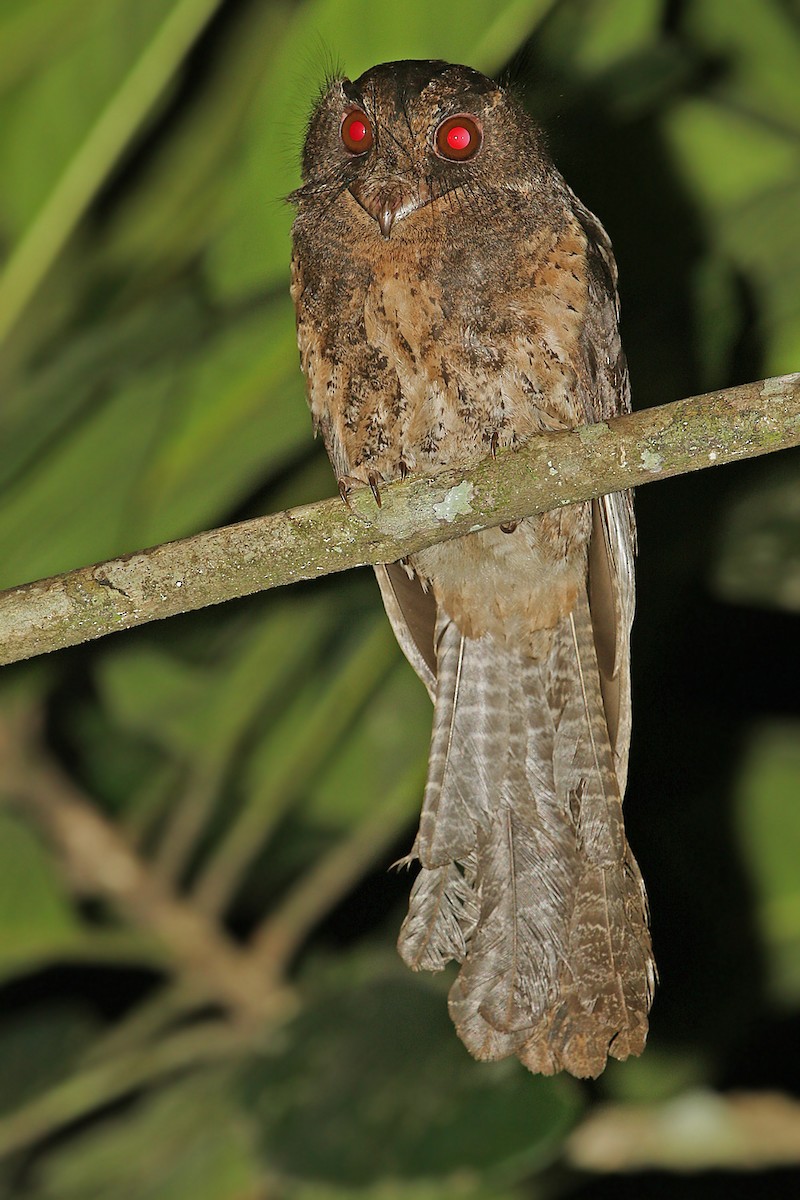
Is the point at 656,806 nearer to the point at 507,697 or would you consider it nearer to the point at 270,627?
the point at 507,697

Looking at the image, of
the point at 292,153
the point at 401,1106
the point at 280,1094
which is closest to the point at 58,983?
the point at 280,1094

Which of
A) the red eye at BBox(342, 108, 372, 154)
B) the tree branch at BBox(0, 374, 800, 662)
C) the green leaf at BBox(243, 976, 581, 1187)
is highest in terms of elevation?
the red eye at BBox(342, 108, 372, 154)

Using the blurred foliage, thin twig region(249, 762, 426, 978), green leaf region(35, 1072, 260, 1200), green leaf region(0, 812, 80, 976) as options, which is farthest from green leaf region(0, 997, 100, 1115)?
thin twig region(249, 762, 426, 978)

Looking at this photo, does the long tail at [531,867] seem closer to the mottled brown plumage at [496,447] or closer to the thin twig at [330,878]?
the mottled brown plumage at [496,447]

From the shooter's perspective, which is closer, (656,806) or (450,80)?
(450,80)

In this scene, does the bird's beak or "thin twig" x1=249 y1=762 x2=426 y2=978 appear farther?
"thin twig" x1=249 y1=762 x2=426 y2=978

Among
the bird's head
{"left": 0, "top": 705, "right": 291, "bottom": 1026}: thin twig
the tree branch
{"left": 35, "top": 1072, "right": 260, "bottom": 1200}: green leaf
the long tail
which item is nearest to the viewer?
the tree branch

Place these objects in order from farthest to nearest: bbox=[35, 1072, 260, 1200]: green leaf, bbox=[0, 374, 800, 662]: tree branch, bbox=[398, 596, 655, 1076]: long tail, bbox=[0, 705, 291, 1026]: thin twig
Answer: bbox=[35, 1072, 260, 1200]: green leaf, bbox=[0, 705, 291, 1026]: thin twig, bbox=[398, 596, 655, 1076]: long tail, bbox=[0, 374, 800, 662]: tree branch

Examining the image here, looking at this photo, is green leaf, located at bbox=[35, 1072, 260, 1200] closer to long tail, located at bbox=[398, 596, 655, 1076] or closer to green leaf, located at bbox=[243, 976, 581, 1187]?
green leaf, located at bbox=[243, 976, 581, 1187]

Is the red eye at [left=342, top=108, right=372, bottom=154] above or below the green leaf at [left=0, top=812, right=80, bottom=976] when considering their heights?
above
